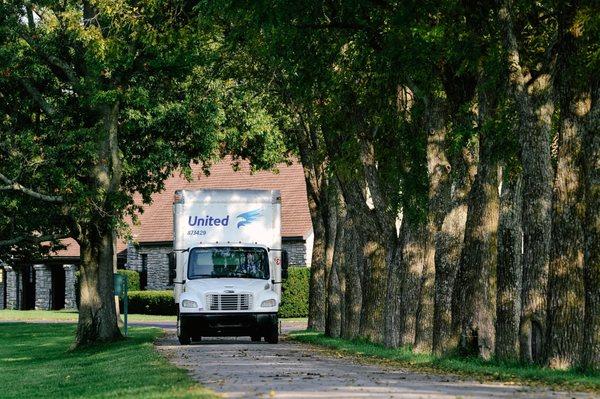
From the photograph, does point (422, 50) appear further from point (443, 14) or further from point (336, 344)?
point (336, 344)

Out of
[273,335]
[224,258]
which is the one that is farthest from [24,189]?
[273,335]

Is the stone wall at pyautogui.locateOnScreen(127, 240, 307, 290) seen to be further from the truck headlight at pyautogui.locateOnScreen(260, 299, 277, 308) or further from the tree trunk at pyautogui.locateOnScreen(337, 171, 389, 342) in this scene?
the tree trunk at pyautogui.locateOnScreen(337, 171, 389, 342)

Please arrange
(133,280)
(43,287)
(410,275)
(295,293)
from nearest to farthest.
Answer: (410,275) < (295,293) < (133,280) < (43,287)

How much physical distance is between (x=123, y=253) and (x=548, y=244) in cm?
5412

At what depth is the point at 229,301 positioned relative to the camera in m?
32.6

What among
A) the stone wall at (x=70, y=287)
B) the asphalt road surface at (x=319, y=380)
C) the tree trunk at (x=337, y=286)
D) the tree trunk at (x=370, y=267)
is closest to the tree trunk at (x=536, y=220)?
the asphalt road surface at (x=319, y=380)

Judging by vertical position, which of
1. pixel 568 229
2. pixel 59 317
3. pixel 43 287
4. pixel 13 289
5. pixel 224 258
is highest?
pixel 568 229

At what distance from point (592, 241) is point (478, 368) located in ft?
10.00

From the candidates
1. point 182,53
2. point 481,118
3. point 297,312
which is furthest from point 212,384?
point 297,312

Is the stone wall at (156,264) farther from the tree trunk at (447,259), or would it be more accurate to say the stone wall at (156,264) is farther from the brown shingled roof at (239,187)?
the tree trunk at (447,259)

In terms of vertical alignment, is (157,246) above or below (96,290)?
above

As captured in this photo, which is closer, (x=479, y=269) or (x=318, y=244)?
(x=479, y=269)

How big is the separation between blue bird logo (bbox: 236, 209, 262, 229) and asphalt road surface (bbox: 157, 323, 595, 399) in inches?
256

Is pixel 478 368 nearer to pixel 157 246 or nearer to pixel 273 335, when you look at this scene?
pixel 273 335
